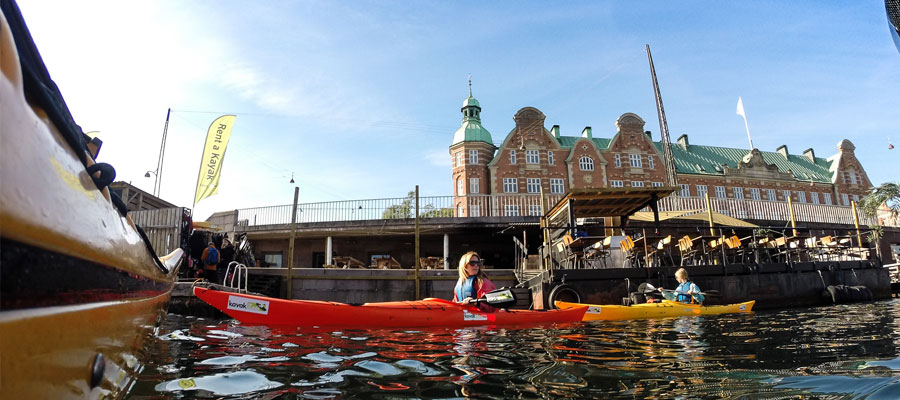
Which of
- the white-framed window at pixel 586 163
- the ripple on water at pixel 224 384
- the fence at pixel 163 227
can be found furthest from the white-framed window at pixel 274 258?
the white-framed window at pixel 586 163

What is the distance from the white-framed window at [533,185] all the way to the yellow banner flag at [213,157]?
2142cm

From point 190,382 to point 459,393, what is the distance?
173 cm

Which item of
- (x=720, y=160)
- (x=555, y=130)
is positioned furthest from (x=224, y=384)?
(x=720, y=160)

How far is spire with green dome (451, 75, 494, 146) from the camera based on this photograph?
1361 inches

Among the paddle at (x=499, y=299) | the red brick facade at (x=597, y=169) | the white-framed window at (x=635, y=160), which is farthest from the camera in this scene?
the white-framed window at (x=635, y=160)

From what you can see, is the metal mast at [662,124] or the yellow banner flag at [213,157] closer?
the yellow banner flag at [213,157]

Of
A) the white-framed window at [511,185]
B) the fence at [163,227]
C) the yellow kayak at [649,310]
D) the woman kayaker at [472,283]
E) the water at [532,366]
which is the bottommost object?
the yellow kayak at [649,310]

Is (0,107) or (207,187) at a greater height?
(207,187)

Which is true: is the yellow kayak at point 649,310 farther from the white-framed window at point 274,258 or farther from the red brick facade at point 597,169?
the red brick facade at point 597,169

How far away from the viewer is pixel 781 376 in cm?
290

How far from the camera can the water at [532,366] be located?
262 cm

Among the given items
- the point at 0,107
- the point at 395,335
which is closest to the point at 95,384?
the point at 0,107

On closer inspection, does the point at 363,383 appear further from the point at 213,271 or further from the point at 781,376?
the point at 213,271

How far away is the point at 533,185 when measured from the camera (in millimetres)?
34344
